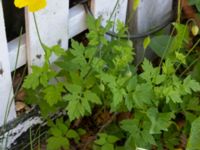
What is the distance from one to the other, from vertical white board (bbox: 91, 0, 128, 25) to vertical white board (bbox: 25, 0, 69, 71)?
0.15 meters

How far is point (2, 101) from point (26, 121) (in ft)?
0.67

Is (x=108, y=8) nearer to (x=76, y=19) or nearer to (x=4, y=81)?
(x=76, y=19)

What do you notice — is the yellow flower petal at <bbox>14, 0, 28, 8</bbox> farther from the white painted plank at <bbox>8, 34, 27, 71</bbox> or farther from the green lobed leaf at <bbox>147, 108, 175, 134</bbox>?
the green lobed leaf at <bbox>147, 108, 175, 134</bbox>

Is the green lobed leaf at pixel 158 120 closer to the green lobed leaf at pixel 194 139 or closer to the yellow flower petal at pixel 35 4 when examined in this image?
the green lobed leaf at pixel 194 139

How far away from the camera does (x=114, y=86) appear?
1.75m

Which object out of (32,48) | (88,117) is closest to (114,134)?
(88,117)

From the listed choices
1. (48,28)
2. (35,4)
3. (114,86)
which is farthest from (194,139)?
(35,4)

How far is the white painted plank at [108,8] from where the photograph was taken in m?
1.95

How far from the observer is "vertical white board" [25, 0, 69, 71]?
1.75 m

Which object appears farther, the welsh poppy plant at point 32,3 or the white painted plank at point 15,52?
the white painted plank at point 15,52

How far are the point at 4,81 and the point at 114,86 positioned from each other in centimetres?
40

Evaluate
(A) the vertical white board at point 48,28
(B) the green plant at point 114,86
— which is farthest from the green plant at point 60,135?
(A) the vertical white board at point 48,28

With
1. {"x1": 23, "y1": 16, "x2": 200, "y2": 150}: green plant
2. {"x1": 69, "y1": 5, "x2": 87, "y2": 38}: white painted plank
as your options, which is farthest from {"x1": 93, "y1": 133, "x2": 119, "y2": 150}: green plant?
{"x1": 69, "y1": 5, "x2": 87, "y2": 38}: white painted plank

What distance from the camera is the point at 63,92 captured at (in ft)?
6.80
